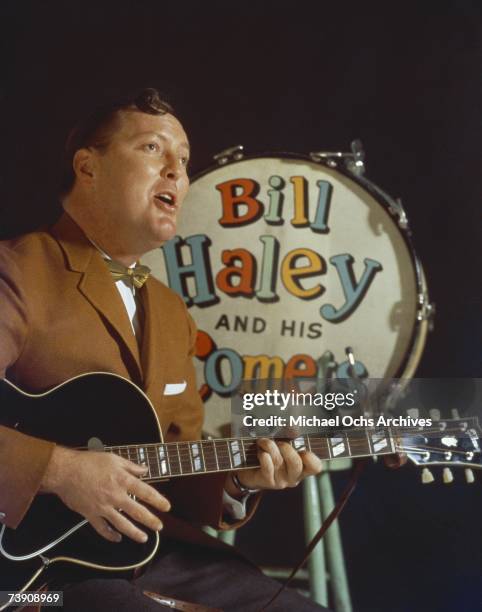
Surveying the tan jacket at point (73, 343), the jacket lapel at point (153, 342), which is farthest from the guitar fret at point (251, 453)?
the jacket lapel at point (153, 342)

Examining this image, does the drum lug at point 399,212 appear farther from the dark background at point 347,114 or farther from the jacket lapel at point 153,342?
the jacket lapel at point 153,342

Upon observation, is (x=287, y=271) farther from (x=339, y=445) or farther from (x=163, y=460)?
(x=163, y=460)

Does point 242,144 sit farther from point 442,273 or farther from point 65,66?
point 442,273

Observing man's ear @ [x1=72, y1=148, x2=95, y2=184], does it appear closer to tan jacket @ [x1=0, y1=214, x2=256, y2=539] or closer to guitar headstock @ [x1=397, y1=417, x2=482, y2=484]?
tan jacket @ [x1=0, y1=214, x2=256, y2=539]

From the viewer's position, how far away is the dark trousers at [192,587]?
110 centimetres

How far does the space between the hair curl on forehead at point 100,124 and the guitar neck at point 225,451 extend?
0.62 metres

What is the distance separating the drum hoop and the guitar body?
0.59 m

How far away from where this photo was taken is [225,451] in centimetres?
123

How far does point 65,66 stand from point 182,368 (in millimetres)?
788

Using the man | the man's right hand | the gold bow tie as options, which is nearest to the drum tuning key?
the man

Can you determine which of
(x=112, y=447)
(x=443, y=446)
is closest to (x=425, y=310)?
(x=443, y=446)

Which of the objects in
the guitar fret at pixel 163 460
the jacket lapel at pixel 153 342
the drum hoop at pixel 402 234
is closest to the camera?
the guitar fret at pixel 163 460

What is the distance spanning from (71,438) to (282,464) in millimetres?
409

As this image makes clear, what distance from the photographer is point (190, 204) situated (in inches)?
59.4
